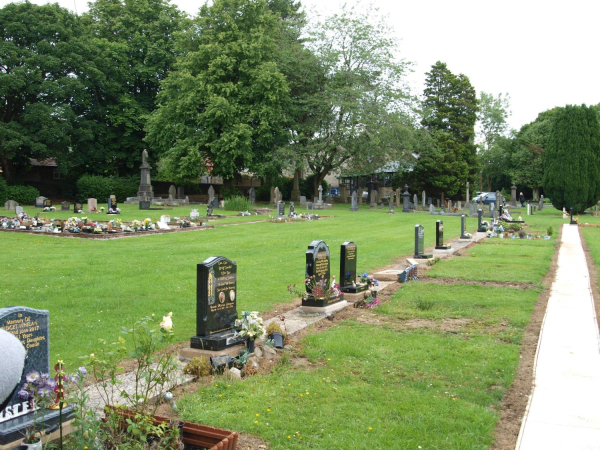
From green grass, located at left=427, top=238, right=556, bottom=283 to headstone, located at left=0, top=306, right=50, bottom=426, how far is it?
10.5m

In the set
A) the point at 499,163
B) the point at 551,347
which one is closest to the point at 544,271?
the point at 551,347

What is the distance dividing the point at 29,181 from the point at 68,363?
4471cm

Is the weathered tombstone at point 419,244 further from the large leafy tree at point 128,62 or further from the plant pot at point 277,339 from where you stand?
the large leafy tree at point 128,62

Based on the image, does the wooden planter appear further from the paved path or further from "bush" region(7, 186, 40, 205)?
"bush" region(7, 186, 40, 205)

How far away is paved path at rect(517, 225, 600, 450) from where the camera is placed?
4.74 metres

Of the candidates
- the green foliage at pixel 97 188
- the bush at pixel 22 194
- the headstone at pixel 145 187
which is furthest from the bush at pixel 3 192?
the headstone at pixel 145 187

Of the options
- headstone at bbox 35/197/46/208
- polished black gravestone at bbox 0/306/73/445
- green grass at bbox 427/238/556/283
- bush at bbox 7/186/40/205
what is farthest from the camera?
bush at bbox 7/186/40/205

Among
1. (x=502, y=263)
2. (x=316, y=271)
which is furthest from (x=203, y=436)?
(x=502, y=263)

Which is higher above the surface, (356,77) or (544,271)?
(356,77)

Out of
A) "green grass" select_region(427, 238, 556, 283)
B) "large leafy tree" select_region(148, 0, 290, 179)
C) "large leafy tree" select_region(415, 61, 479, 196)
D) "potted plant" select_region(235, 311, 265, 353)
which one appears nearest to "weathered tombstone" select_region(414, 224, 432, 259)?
"green grass" select_region(427, 238, 556, 283)

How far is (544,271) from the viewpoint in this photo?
1438cm

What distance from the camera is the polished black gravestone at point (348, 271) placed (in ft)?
35.1

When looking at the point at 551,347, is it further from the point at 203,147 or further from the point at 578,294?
the point at 203,147

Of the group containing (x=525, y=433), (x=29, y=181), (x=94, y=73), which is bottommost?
(x=525, y=433)
